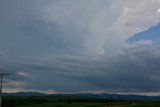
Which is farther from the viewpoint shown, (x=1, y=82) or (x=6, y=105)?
(x=6, y=105)

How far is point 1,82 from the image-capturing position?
70.7 meters

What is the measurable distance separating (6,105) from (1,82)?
38.4 m

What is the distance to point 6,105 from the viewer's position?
107125 millimetres
